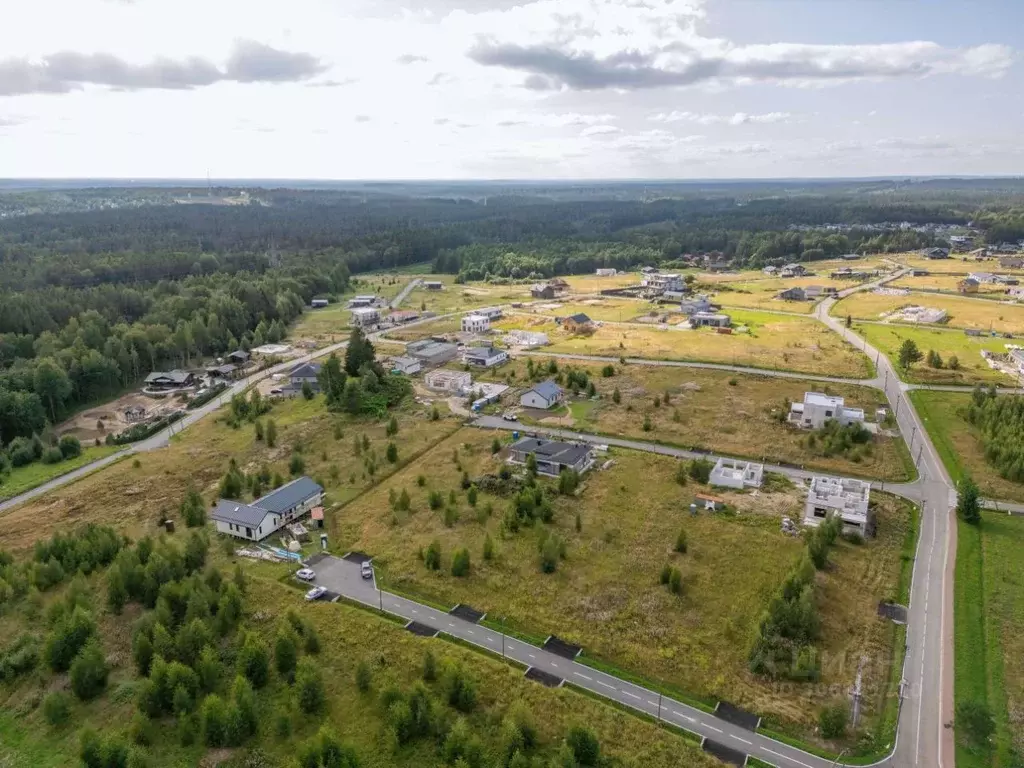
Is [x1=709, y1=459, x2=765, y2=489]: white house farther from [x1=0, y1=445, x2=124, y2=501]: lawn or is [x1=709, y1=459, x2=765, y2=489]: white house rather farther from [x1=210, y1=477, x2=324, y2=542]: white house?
[x1=0, y1=445, x2=124, y2=501]: lawn

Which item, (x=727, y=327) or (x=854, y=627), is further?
(x=727, y=327)

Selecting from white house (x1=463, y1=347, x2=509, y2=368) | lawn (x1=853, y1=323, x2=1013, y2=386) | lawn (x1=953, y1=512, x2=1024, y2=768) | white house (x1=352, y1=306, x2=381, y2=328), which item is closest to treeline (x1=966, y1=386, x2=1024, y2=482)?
lawn (x1=853, y1=323, x2=1013, y2=386)

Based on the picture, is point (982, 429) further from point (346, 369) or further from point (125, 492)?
point (125, 492)

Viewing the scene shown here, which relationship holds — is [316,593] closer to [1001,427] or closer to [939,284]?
[1001,427]

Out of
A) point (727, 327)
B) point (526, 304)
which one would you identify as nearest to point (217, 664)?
point (727, 327)

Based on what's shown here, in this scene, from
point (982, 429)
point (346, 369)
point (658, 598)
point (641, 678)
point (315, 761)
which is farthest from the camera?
point (346, 369)

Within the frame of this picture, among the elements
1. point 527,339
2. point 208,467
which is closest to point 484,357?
point 527,339
